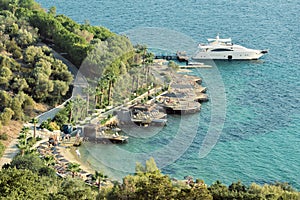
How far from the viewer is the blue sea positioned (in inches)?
2554

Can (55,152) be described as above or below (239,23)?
below

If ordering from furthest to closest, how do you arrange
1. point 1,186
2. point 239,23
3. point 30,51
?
point 239,23, point 30,51, point 1,186

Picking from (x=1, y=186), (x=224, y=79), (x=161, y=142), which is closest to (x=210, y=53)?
(x=224, y=79)

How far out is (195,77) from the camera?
9131 centimetres

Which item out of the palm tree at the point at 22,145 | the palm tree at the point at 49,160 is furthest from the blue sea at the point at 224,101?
the palm tree at the point at 22,145

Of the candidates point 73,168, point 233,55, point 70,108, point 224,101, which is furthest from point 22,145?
point 233,55

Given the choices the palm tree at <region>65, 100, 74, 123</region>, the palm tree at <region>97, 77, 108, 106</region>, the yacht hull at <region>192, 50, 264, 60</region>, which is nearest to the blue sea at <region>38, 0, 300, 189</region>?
the yacht hull at <region>192, 50, 264, 60</region>

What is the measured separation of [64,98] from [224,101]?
21220 mm

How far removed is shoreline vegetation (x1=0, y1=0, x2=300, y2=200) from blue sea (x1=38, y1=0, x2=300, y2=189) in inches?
171

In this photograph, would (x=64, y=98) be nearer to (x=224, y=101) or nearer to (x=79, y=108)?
(x=79, y=108)

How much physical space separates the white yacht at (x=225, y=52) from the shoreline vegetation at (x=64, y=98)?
47.5ft

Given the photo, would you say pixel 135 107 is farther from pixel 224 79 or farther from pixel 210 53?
pixel 210 53

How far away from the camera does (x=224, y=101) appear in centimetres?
8319

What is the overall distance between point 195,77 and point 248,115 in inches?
595
